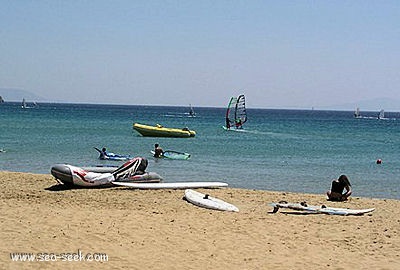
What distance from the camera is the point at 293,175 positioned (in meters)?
23.0

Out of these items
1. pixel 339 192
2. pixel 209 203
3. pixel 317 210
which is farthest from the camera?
pixel 339 192

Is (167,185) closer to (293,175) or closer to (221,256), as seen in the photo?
(221,256)

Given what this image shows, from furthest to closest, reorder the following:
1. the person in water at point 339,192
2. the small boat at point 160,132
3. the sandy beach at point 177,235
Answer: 1. the small boat at point 160,132
2. the person in water at point 339,192
3. the sandy beach at point 177,235

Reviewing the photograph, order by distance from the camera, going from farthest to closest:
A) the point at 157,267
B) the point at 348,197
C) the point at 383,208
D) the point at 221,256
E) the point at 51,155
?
the point at 51,155 < the point at 348,197 < the point at 383,208 < the point at 221,256 < the point at 157,267

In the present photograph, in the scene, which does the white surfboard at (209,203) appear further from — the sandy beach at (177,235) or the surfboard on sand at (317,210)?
the surfboard on sand at (317,210)

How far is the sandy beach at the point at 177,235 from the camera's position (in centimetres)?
833

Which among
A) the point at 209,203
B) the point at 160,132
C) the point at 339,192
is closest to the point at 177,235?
the point at 209,203

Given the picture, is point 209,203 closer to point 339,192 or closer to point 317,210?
point 317,210

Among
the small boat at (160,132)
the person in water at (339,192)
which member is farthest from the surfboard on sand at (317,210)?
the small boat at (160,132)

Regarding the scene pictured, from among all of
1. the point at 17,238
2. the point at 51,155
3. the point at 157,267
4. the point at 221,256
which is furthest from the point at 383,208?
the point at 51,155

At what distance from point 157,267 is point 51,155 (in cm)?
2170

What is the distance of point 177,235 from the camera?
9.77m

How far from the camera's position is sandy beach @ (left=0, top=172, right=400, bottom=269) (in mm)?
8328

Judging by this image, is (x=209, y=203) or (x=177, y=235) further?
(x=209, y=203)
